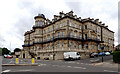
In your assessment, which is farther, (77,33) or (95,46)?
(95,46)

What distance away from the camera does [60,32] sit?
36281 millimetres

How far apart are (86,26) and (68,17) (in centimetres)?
984

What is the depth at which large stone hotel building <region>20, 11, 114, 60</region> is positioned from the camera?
34188mm

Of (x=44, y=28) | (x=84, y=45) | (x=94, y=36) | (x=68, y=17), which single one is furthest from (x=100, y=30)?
(x=44, y=28)

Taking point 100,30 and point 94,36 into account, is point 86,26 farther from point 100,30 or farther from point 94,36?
point 100,30

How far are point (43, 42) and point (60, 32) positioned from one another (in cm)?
1213

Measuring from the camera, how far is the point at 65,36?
34.7 meters

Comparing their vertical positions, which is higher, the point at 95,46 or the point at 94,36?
the point at 94,36

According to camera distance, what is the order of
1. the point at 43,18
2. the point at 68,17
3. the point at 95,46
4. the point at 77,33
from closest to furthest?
the point at 68,17, the point at 77,33, the point at 95,46, the point at 43,18

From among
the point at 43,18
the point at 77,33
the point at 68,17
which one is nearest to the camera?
the point at 68,17

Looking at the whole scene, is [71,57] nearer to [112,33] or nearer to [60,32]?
[60,32]

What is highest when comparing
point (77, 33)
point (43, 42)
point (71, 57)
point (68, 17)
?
point (68, 17)

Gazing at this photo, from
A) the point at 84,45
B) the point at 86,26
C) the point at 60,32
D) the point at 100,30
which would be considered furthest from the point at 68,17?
the point at 100,30

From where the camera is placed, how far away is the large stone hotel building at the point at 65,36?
34.2m
